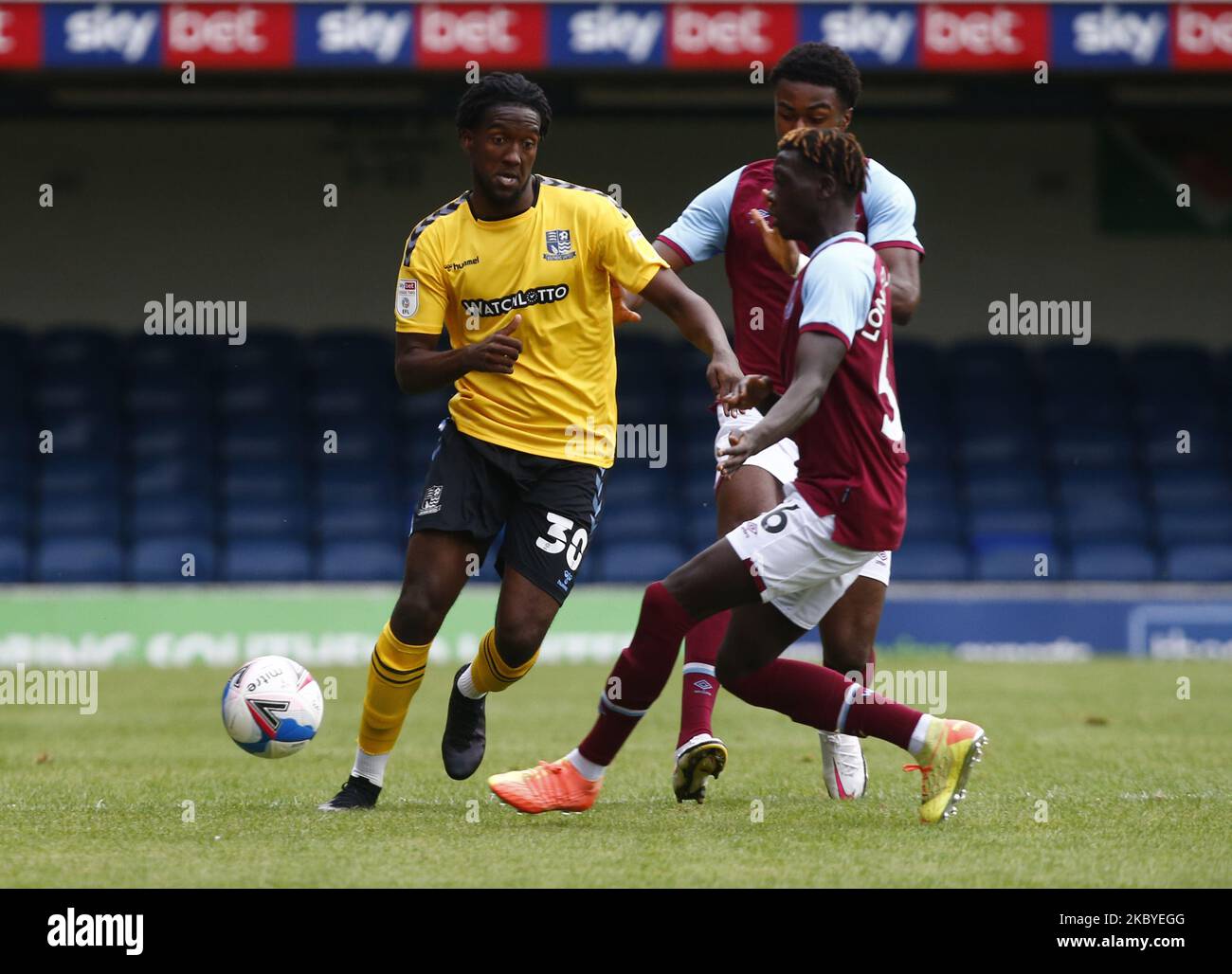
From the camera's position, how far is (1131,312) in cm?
1591

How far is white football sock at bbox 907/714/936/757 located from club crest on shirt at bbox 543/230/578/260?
1858 millimetres

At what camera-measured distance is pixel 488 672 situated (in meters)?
5.80

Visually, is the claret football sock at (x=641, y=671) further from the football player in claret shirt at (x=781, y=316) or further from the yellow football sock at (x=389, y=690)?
the yellow football sock at (x=389, y=690)

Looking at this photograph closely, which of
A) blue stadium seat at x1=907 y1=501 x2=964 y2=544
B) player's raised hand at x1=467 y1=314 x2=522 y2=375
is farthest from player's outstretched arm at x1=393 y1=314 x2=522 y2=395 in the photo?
blue stadium seat at x1=907 y1=501 x2=964 y2=544

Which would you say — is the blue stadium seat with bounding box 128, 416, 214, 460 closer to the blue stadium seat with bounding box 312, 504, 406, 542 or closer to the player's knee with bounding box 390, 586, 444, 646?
the blue stadium seat with bounding box 312, 504, 406, 542

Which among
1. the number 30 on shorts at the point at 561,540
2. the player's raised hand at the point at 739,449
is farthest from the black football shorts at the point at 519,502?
the player's raised hand at the point at 739,449

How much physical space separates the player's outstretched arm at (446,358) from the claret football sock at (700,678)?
3.66 feet

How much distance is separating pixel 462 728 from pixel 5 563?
793cm

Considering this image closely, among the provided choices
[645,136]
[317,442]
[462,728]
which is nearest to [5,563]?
[317,442]

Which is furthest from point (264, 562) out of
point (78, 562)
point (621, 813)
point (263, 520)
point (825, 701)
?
point (825, 701)

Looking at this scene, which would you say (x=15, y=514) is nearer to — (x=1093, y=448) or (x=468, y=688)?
(x=468, y=688)

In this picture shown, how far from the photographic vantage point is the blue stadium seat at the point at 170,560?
12828mm

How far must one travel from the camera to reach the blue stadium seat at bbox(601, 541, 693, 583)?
→ 13.2 meters

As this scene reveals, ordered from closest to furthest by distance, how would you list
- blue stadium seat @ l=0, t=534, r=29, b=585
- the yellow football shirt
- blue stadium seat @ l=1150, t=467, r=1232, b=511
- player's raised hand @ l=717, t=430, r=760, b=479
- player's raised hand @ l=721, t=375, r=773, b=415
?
player's raised hand @ l=717, t=430, r=760, b=479
player's raised hand @ l=721, t=375, r=773, b=415
the yellow football shirt
blue stadium seat @ l=0, t=534, r=29, b=585
blue stadium seat @ l=1150, t=467, r=1232, b=511
